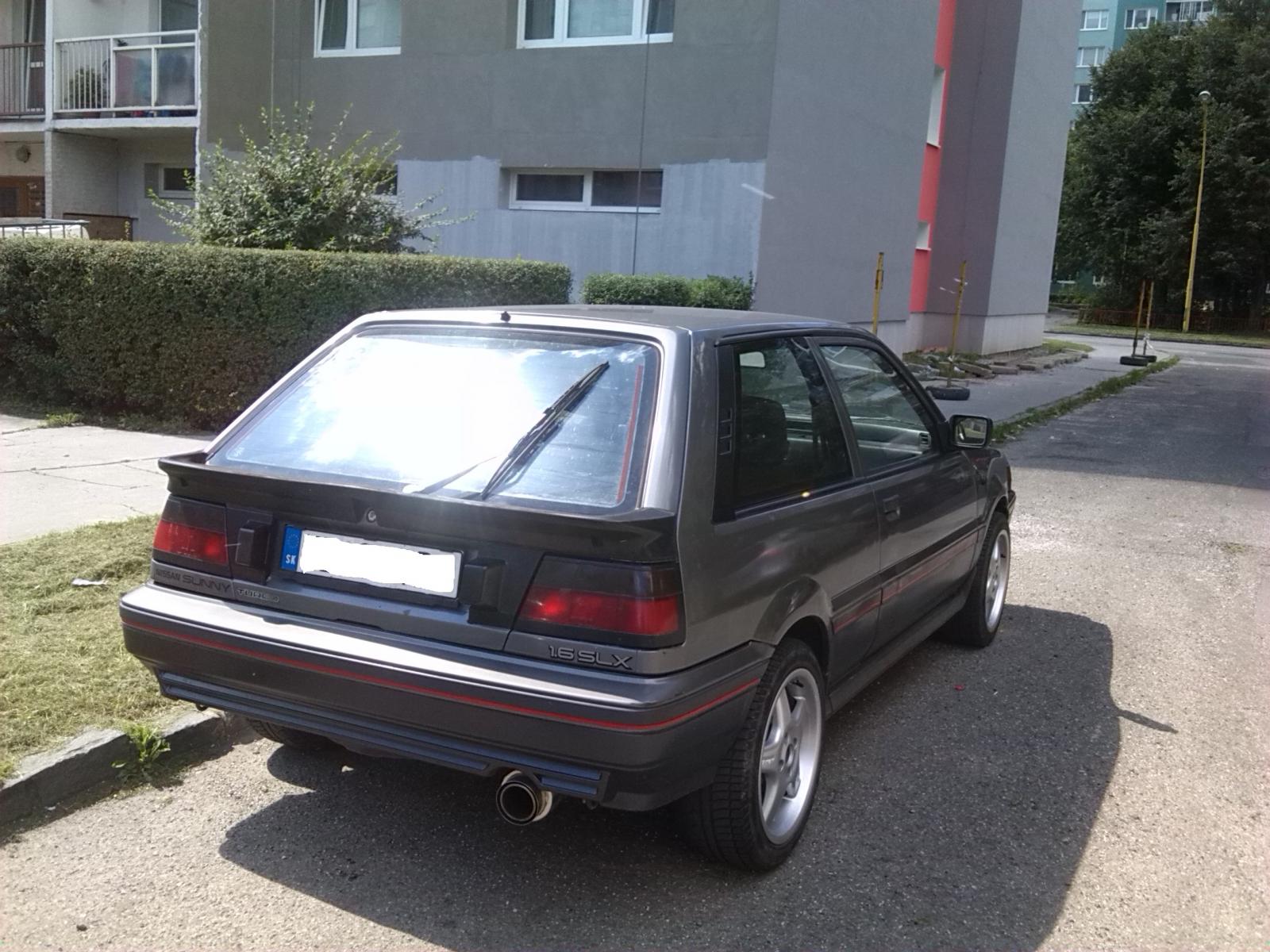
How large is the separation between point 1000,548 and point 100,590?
14.5 feet

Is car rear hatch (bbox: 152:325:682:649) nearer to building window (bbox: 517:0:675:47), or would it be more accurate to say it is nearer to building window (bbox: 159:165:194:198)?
building window (bbox: 517:0:675:47)

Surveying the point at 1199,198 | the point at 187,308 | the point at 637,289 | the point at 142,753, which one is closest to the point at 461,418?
the point at 142,753

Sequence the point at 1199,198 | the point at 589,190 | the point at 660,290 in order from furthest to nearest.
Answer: the point at 1199,198 < the point at 589,190 < the point at 660,290

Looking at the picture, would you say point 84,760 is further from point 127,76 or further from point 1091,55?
point 1091,55

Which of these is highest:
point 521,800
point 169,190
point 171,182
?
point 171,182

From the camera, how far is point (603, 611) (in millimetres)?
2932

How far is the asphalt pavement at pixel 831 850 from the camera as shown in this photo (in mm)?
3143

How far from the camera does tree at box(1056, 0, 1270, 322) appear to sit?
46031 millimetres

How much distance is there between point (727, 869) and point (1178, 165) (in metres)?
51.9

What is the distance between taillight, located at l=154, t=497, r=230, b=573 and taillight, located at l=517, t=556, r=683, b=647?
1048 mm

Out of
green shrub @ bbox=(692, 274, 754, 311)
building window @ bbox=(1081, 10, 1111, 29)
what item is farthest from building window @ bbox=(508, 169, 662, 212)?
building window @ bbox=(1081, 10, 1111, 29)

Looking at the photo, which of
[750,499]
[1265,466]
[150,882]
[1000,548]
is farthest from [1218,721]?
[1265,466]

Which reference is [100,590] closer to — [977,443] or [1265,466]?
[977,443]

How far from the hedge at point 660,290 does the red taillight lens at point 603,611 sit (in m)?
9.53
